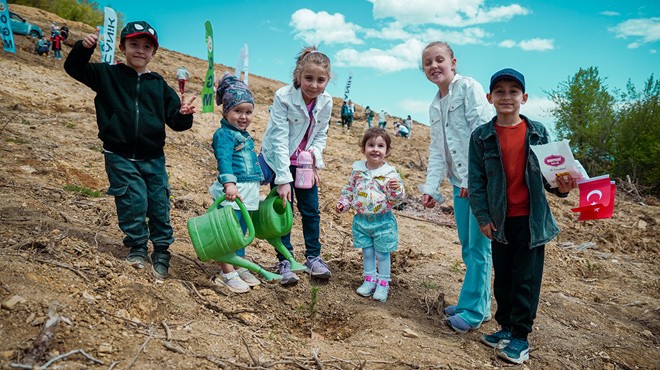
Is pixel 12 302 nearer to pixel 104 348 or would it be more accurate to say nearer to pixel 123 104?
pixel 104 348

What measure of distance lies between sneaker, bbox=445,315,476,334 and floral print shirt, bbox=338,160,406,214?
3.03 ft

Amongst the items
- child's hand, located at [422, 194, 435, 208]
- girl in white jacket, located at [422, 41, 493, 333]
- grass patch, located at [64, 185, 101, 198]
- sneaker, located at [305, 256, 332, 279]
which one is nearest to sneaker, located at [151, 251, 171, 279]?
sneaker, located at [305, 256, 332, 279]

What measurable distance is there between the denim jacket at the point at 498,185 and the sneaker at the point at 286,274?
1426 mm

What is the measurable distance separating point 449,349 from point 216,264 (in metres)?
1.90

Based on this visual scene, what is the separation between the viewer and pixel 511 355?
2957 millimetres

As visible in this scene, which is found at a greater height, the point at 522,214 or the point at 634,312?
the point at 522,214

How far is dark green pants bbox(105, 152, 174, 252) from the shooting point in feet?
10.0

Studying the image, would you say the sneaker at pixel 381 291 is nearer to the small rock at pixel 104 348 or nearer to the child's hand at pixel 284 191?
the child's hand at pixel 284 191

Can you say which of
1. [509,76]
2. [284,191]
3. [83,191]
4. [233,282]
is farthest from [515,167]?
[83,191]

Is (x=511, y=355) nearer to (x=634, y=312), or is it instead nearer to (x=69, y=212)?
(x=634, y=312)

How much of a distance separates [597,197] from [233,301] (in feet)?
7.59

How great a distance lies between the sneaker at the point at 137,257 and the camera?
123 inches

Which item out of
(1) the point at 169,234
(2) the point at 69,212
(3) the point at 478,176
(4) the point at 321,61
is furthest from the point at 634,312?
(2) the point at 69,212

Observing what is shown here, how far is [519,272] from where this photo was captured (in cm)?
292
